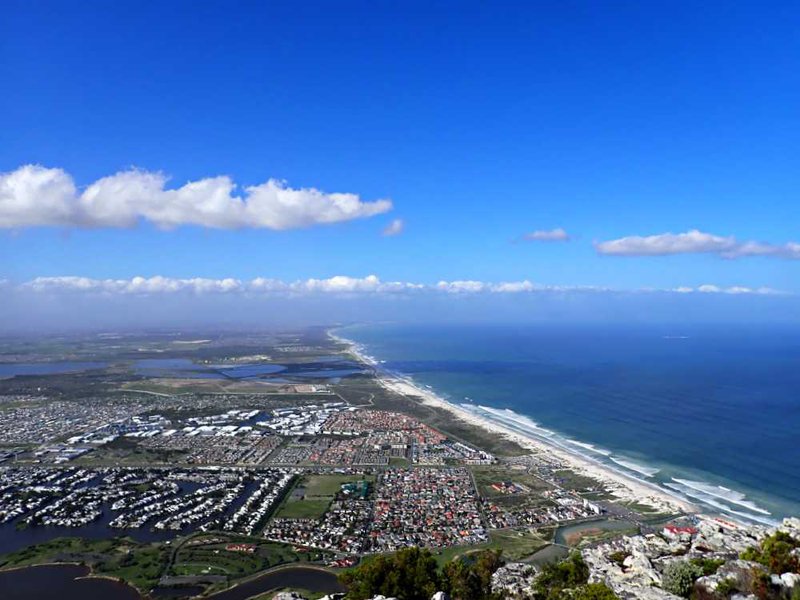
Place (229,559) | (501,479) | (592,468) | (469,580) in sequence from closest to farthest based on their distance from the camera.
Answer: (469,580)
(229,559)
(501,479)
(592,468)

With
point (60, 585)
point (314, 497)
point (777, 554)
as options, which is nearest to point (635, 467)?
point (314, 497)

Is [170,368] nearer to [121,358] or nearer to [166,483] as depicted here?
[121,358]

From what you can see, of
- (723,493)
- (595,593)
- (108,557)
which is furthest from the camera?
(723,493)

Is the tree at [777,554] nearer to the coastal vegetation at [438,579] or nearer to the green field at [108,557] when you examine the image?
the coastal vegetation at [438,579]

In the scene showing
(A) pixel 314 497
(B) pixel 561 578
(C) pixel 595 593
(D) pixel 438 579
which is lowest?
(A) pixel 314 497

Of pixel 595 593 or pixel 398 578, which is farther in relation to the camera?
pixel 398 578

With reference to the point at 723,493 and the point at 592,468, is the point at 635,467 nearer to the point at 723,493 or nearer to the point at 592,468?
the point at 592,468

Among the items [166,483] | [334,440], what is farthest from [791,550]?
[334,440]

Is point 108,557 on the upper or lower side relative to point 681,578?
lower
